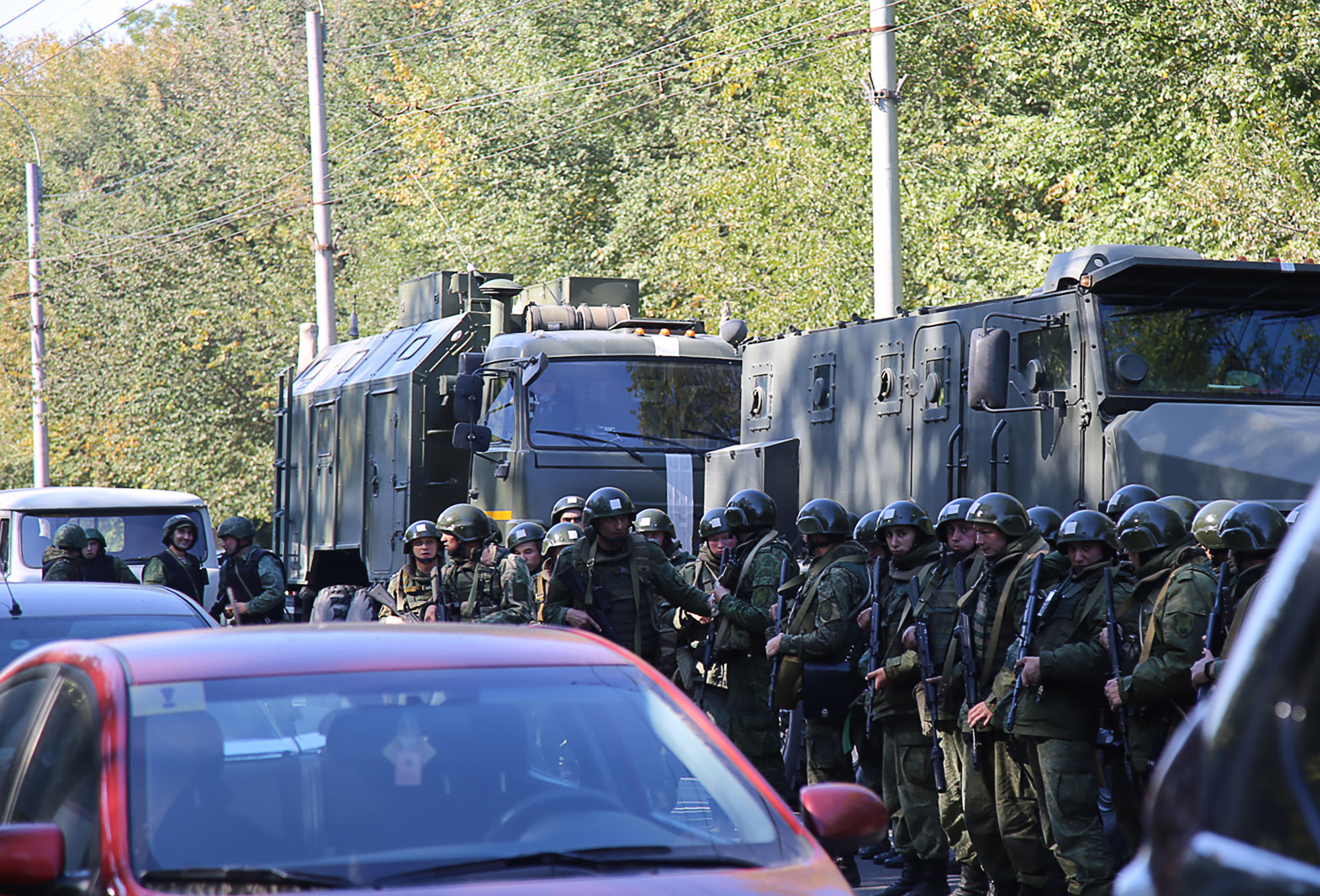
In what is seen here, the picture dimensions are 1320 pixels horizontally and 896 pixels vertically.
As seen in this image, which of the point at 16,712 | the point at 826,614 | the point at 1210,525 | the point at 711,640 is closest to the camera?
the point at 16,712

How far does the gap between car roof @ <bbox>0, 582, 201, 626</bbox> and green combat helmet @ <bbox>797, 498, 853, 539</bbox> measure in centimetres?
351

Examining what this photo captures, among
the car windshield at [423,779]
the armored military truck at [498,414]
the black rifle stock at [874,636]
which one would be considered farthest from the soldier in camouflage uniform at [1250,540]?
the armored military truck at [498,414]

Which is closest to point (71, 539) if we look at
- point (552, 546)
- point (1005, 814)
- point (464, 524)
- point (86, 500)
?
point (86, 500)

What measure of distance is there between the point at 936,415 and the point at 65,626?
19.7ft

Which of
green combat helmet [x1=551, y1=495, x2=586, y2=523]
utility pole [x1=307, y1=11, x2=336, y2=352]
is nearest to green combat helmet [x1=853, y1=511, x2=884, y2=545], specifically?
green combat helmet [x1=551, y1=495, x2=586, y2=523]

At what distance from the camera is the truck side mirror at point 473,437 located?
48.5 feet

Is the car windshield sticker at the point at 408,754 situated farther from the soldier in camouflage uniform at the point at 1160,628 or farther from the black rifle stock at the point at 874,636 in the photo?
the black rifle stock at the point at 874,636

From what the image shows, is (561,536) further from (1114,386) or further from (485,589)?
(1114,386)

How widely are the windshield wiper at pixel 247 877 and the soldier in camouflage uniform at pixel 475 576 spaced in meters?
6.64

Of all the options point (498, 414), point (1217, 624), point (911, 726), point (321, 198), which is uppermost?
point (321, 198)

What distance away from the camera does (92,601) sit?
23.4 feet

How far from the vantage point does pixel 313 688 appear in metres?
4.01

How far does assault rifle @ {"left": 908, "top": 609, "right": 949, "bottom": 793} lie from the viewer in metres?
8.09

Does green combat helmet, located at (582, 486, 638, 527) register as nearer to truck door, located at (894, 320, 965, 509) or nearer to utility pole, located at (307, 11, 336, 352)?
truck door, located at (894, 320, 965, 509)
